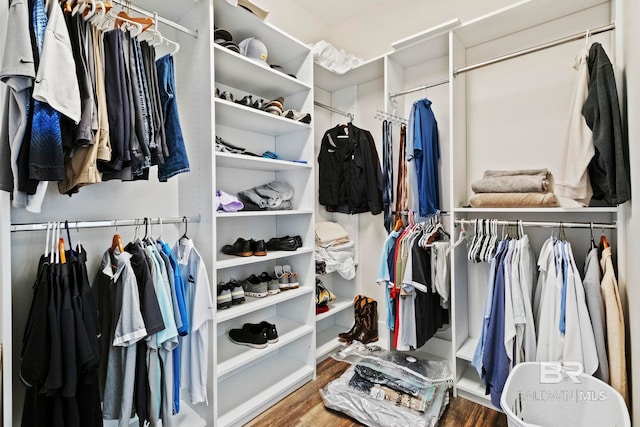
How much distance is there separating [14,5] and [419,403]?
2.48 meters

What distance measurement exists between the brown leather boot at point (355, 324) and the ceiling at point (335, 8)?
261 centimetres

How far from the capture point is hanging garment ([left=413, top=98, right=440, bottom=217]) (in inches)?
85.5

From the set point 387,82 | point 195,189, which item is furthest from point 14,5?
point 387,82

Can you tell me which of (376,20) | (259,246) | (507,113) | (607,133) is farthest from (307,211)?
(376,20)

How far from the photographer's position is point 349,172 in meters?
2.55

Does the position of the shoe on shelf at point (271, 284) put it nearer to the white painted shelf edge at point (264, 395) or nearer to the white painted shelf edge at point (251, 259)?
the white painted shelf edge at point (251, 259)

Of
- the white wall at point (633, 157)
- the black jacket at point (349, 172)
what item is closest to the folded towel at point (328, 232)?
the black jacket at point (349, 172)

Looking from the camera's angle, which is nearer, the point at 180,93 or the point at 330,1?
the point at 180,93

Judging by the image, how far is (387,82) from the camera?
7.79 ft

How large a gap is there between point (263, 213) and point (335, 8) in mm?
2096

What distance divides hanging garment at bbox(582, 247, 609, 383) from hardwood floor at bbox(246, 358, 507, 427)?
62 cm

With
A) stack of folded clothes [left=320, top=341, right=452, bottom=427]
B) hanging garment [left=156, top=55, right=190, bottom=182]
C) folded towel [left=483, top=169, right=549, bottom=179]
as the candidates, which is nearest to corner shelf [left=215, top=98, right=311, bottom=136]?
hanging garment [left=156, top=55, right=190, bottom=182]

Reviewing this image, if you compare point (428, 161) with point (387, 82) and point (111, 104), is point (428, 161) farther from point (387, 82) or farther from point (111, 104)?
point (111, 104)

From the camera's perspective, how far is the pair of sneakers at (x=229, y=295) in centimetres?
189
